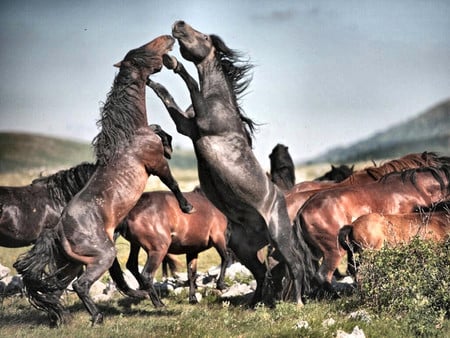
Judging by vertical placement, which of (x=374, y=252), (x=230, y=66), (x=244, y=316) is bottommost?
(x=244, y=316)

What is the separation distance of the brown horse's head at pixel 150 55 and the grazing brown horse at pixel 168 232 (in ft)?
9.95

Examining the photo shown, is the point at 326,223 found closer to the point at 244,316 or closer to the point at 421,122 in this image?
the point at 244,316

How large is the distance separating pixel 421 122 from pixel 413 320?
2835 cm

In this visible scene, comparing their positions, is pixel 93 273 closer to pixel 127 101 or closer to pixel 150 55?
pixel 127 101

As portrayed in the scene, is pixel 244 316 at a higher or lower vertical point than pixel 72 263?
lower

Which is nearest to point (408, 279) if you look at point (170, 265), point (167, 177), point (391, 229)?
point (391, 229)

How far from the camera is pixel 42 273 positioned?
8.88 metres

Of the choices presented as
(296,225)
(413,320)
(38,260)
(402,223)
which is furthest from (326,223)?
(38,260)

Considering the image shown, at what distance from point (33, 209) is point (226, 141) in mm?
3574

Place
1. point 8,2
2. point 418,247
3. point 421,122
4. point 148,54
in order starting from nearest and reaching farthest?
point 418,247, point 148,54, point 8,2, point 421,122

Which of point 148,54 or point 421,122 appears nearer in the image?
point 148,54

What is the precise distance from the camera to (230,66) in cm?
A: 984

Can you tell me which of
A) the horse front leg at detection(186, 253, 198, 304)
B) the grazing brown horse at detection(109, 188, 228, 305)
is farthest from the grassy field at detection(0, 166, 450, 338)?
the grazing brown horse at detection(109, 188, 228, 305)

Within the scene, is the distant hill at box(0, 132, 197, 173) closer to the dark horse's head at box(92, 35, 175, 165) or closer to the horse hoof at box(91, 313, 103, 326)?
the dark horse's head at box(92, 35, 175, 165)
